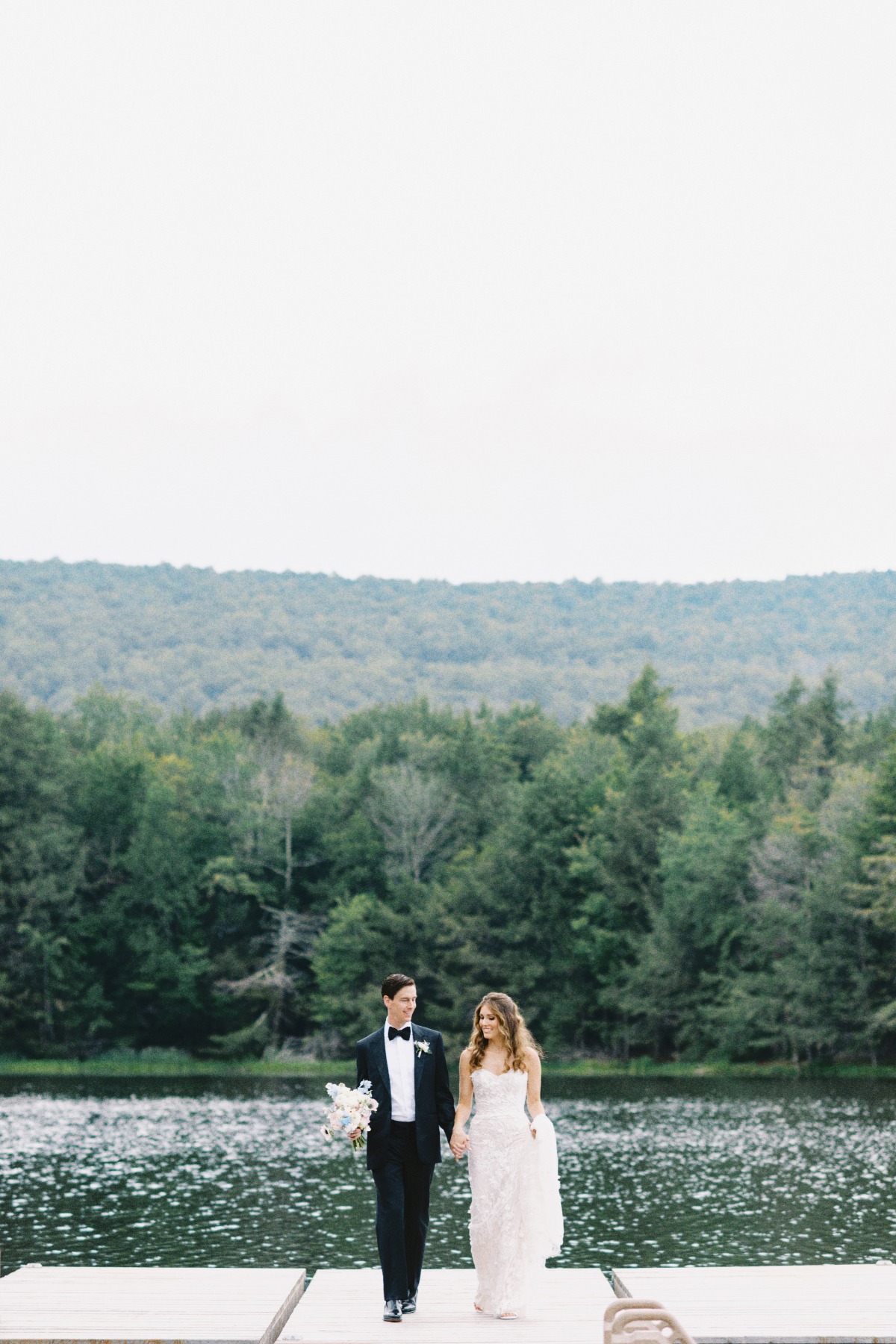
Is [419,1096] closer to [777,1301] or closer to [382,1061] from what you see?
[382,1061]

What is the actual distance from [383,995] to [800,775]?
219ft

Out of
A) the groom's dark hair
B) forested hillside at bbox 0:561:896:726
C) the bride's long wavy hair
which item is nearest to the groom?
the groom's dark hair

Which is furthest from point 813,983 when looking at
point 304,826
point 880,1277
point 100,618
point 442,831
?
point 100,618

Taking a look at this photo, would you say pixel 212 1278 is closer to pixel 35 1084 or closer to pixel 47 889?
pixel 35 1084

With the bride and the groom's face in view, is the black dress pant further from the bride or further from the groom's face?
the groom's face

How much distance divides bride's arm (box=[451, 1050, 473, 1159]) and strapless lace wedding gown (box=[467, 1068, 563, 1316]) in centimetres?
6

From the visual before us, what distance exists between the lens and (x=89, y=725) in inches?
3851

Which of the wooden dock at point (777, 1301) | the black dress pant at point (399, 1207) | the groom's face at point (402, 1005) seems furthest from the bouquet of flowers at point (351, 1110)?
the wooden dock at point (777, 1301)

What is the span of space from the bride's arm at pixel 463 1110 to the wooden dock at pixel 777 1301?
166 cm

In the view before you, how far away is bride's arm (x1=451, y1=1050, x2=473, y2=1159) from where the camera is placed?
1105cm

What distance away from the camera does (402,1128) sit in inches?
437

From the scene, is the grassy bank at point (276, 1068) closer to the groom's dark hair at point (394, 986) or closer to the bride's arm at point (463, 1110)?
the bride's arm at point (463, 1110)

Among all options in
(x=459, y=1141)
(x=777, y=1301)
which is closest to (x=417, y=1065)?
(x=459, y=1141)

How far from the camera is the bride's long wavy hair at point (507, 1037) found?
1106 cm
